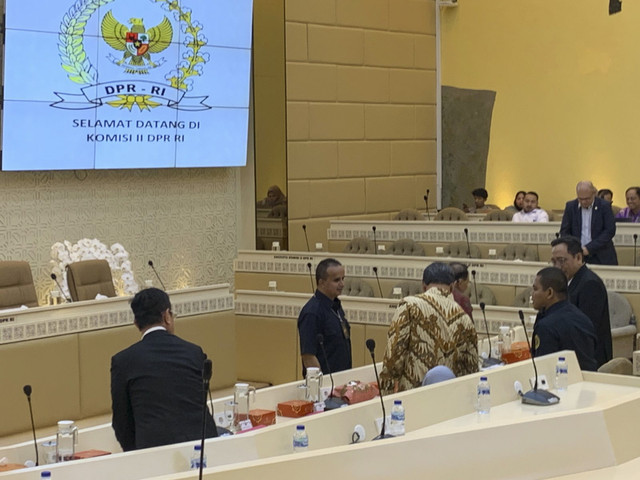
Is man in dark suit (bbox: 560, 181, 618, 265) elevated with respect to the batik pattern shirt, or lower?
elevated

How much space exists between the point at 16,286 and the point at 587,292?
15.5 ft

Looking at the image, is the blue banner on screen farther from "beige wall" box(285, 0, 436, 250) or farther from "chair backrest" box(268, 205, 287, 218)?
"beige wall" box(285, 0, 436, 250)

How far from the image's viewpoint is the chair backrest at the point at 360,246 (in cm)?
1096

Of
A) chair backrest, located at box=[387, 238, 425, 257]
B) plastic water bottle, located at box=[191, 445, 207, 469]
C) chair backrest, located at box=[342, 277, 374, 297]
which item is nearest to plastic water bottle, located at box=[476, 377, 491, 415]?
plastic water bottle, located at box=[191, 445, 207, 469]

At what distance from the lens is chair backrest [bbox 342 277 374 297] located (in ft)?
29.4

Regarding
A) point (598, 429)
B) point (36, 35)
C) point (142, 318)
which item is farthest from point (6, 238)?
point (598, 429)

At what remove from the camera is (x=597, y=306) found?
562 cm

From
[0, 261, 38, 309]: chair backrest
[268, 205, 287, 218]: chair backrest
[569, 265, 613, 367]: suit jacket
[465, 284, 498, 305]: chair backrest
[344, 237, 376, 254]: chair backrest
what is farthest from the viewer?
[268, 205, 287, 218]: chair backrest

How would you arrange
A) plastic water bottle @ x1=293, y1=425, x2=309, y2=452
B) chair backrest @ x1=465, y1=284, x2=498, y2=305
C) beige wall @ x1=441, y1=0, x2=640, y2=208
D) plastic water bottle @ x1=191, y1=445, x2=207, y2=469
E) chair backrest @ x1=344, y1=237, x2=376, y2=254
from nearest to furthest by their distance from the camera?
plastic water bottle @ x1=191, y1=445, x2=207, y2=469
plastic water bottle @ x1=293, y1=425, x2=309, y2=452
chair backrest @ x1=465, y1=284, x2=498, y2=305
chair backrest @ x1=344, y1=237, x2=376, y2=254
beige wall @ x1=441, y1=0, x2=640, y2=208

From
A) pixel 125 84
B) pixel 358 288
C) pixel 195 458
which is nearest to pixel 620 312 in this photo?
pixel 358 288

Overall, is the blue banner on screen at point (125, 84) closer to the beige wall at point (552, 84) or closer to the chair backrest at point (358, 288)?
the chair backrest at point (358, 288)

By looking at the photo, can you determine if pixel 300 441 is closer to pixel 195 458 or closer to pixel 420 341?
pixel 195 458

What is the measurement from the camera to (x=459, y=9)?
48.4ft

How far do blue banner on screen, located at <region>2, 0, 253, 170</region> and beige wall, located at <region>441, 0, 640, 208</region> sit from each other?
4.28m
